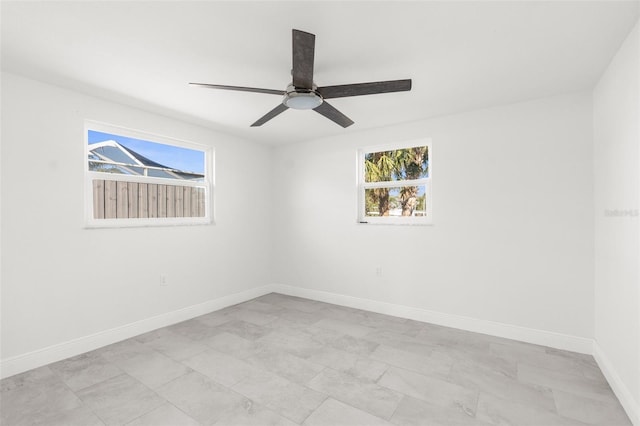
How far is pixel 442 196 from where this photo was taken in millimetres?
3555

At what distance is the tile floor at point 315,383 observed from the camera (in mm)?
1950

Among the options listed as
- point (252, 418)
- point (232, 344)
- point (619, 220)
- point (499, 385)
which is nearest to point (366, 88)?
point (619, 220)

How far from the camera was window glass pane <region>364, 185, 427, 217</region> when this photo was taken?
3799mm

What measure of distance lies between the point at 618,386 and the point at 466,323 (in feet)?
4.39

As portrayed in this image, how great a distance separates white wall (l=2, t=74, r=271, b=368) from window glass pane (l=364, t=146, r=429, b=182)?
7.53 feet

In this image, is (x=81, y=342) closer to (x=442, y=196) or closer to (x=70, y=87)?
(x=70, y=87)

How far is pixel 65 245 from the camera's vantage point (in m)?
2.78

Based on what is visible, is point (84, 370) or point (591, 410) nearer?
point (591, 410)

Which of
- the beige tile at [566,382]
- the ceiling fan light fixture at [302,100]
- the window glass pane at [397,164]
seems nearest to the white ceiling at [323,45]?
the ceiling fan light fixture at [302,100]

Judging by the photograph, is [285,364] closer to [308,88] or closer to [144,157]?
[308,88]

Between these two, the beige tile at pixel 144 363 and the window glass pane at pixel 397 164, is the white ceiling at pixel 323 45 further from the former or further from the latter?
the beige tile at pixel 144 363

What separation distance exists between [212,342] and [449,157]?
3.26m

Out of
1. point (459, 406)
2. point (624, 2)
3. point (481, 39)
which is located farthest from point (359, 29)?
point (459, 406)

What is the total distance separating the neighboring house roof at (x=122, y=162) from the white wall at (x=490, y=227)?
2180 millimetres
